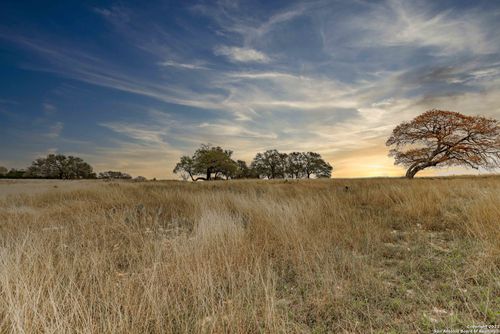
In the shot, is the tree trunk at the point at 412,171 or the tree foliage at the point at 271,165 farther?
the tree foliage at the point at 271,165

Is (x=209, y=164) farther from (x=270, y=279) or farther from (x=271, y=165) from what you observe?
(x=270, y=279)

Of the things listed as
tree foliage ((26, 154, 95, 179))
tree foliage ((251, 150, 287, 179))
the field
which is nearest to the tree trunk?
the field

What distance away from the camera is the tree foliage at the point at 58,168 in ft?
173

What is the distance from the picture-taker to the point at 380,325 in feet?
6.85

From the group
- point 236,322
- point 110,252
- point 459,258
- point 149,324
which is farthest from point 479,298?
point 110,252

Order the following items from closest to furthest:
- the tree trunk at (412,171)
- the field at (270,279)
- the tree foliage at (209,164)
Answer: the field at (270,279)
the tree trunk at (412,171)
the tree foliage at (209,164)

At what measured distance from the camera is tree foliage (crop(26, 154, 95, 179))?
52.8m

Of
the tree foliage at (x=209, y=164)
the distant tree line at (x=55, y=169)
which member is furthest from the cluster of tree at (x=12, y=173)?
the tree foliage at (x=209, y=164)

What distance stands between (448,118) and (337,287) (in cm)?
2115

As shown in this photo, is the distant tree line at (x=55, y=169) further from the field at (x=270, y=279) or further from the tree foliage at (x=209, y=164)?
the field at (x=270, y=279)

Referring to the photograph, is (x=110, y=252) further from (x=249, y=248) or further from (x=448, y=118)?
(x=448, y=118)

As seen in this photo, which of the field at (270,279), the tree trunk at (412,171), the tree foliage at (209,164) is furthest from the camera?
the tree foliage at (209,164)

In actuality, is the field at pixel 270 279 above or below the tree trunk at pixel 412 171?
below

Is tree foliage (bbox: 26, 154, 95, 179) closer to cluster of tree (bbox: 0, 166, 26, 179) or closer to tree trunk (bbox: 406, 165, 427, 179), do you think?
cluster of tree (bbox: 0, 166, 26, 179)
